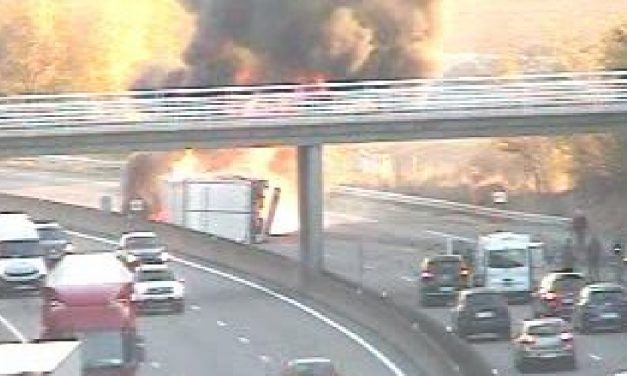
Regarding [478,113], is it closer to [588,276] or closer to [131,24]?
[588,276]

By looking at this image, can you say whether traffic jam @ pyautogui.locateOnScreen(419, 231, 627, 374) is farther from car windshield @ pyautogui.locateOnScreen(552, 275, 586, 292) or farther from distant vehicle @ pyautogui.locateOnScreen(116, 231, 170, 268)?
distant vehicle @ pyautogui.locateOnScreen(116, 231, 170, 268)

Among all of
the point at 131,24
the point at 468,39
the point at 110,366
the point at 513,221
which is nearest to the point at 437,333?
the point at 110,366

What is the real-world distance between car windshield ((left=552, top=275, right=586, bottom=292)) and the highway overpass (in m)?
7.19

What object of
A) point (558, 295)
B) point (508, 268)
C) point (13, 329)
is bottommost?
point (13, 329)

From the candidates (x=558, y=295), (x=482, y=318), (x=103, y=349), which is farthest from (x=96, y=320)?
(x=558, y=295)

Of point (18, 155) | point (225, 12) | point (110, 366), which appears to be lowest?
point (110, 366)

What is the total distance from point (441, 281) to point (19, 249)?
1037 cm

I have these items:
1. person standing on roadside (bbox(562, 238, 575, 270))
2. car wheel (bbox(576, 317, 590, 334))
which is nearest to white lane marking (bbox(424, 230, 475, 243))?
person standing on roadside (bbox(562, 238, 575, 270))

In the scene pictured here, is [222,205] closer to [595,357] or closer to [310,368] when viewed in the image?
[595,357]

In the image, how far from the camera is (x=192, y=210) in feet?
188

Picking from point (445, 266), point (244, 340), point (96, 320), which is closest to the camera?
point (96, 320)

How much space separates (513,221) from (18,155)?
2219 centimetres

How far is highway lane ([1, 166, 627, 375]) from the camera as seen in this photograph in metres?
38.3

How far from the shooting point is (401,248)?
195ft
